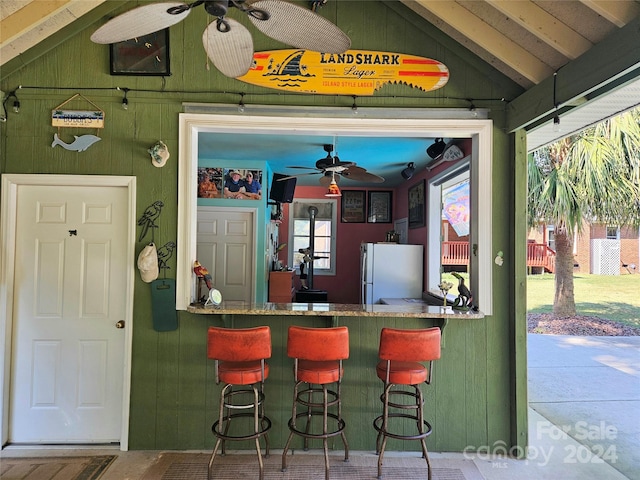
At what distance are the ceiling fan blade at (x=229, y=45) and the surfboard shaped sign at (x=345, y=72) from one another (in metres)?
1.02

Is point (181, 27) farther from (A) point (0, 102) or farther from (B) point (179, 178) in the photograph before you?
(A) point (0, 102)

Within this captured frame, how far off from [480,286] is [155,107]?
2828mm

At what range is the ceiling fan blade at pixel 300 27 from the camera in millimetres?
1282

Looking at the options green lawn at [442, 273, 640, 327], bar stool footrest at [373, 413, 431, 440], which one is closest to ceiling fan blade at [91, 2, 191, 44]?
bar stool footrest at [373, 413, 431, 440]

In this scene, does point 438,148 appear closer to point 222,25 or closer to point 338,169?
point 338,169

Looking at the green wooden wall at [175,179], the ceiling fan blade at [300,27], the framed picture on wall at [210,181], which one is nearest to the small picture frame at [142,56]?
the green wooden wall at [175,179]

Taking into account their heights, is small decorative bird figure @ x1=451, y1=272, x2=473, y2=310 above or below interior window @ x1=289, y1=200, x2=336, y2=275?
below

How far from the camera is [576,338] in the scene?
20.2 ft

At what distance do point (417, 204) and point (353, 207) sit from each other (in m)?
1.82

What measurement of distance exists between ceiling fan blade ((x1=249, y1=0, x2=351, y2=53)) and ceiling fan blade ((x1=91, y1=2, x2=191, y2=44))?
0.31 m

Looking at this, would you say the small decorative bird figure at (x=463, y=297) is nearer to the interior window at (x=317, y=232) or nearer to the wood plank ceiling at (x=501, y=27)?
the wood plank ceiling at (x=501, y=27)

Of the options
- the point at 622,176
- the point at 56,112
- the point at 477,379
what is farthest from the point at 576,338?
the point at 56,112

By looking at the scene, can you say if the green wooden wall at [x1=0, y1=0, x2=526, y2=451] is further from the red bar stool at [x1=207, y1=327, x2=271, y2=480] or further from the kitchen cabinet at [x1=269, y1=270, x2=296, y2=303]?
the kitchen cabinet at [x1=269, y1=270, x2=296, y2=303]

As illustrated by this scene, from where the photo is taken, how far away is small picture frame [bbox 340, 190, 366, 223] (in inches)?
264
